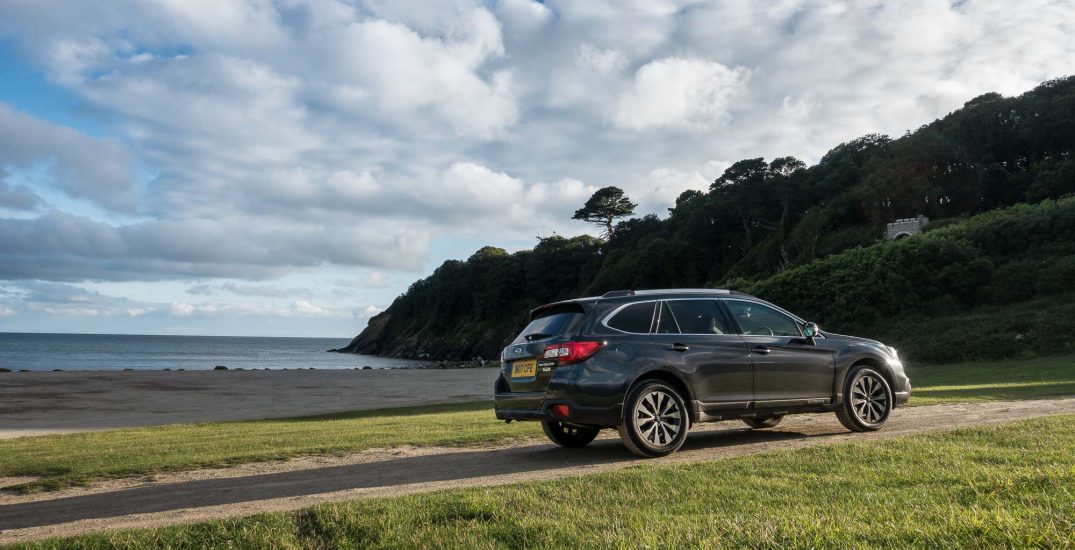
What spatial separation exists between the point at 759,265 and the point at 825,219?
7.51m

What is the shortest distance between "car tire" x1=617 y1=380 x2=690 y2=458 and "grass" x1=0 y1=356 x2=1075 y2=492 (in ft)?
9.81

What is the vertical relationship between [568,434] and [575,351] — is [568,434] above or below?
below

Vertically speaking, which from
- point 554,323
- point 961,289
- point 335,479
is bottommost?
point 335,479

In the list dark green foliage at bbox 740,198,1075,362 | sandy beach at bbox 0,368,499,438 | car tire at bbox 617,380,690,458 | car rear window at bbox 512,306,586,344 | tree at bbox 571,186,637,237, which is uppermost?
tree at bbox 571,186,637,237

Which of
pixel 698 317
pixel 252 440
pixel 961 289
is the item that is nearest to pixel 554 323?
pixel 698 317

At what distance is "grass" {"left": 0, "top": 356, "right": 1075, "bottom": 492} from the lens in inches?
404

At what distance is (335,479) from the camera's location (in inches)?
329

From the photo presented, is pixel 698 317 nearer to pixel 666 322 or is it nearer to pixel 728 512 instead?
pixel 666 322

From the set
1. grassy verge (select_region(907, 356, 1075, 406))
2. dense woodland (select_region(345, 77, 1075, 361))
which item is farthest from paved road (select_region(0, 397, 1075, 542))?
dense woodland (select_region(345, 77, 1075, 361))

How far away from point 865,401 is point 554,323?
4.37 metres

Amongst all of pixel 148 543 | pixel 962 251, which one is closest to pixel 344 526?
pixel 148 543

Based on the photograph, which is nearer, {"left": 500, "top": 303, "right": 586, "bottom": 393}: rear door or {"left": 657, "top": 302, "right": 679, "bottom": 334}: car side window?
{"left": 500, "top": 303, "right": 586, "bottom": 393}: rear door

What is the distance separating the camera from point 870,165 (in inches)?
2611

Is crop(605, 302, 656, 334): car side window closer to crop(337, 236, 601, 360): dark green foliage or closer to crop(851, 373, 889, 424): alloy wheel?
crop(851, 373, 889, 424): alloy wheel
